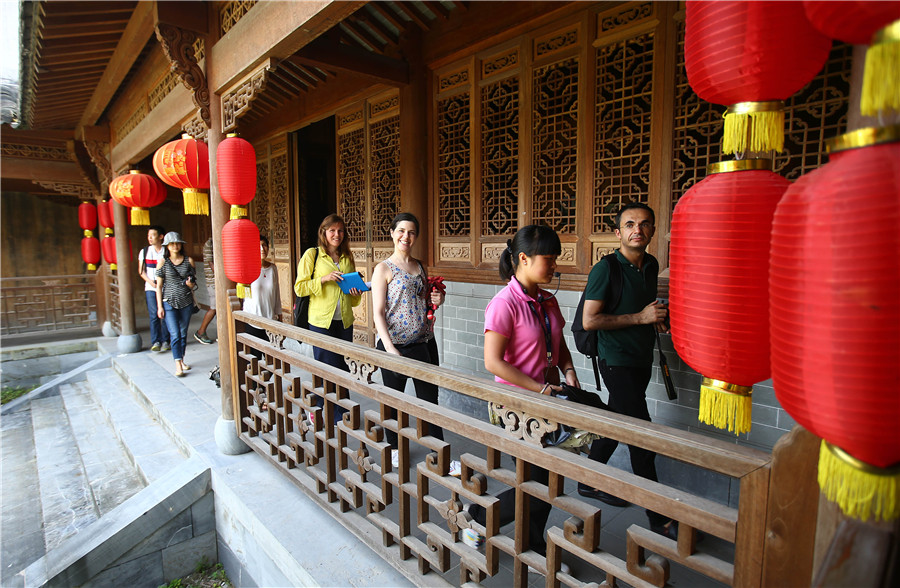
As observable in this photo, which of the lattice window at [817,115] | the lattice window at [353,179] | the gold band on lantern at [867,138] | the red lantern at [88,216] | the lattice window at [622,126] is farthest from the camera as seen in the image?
the red lantern at [88,216]

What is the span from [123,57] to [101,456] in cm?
425

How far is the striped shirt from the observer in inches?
228

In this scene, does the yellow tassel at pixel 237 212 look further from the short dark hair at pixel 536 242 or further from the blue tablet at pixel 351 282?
the short dark hair at pixel 536 242

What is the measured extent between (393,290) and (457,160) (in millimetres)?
1894

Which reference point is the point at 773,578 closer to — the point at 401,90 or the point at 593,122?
the point at 593,122

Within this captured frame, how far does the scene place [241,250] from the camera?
11.1ft

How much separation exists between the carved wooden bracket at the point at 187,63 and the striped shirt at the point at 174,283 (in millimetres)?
2971

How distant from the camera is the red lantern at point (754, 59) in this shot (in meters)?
0.98

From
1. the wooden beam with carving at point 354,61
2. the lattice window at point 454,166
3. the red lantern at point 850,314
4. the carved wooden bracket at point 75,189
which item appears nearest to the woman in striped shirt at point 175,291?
the wooden beam with carving at point 354,61

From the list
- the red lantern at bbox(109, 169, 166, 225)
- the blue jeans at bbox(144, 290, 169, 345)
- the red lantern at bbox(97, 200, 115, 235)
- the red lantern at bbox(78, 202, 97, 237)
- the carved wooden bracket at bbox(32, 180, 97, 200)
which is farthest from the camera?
the red lantern at bbox(78, 202, 97, 237)

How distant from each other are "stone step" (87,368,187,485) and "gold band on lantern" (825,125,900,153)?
464 centimetres

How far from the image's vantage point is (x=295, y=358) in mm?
2766

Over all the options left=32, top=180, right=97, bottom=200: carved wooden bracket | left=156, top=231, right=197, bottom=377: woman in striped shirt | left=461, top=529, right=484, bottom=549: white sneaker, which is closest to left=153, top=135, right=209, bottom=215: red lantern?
left=156, top=231, right=197, bottom=377: woman in striped shirt

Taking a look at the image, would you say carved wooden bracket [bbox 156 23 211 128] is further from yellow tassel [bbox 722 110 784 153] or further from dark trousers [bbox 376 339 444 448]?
yellow tassel [bbox 722 110 784 153]
